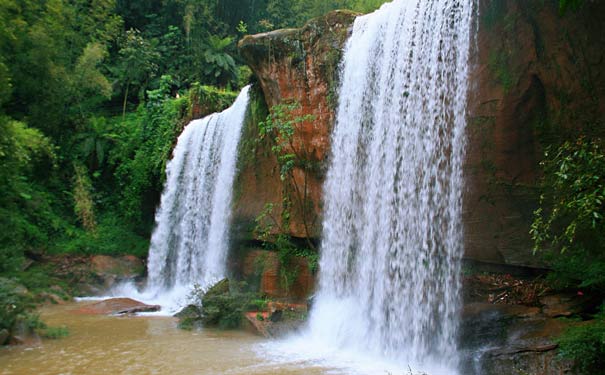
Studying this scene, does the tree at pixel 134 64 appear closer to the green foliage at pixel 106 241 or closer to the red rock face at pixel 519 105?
the green foliage at pixel 106 241

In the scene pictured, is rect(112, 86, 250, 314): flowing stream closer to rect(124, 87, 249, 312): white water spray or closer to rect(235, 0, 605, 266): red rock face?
rect(124, 87, 249, 312): white water spray

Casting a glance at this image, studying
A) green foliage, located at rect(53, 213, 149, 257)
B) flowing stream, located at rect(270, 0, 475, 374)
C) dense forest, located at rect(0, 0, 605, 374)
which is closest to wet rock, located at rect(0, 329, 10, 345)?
dense forest, located at rect(0, 0, 605, 374)

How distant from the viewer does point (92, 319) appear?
36.2ft

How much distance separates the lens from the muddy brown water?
A: 23.3ft

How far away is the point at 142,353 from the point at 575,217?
6.49 m

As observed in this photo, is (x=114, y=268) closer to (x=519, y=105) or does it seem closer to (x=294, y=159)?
(x=294, y=159)

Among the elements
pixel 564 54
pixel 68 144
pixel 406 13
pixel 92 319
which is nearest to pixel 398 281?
pixel 564 54

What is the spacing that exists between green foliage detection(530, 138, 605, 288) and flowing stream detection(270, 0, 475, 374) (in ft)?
4.24

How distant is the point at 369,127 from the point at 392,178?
63.1 inches

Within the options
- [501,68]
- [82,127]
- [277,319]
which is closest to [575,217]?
[501,68]

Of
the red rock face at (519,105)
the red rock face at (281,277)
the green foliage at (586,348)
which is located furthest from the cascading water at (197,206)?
the green foliage at (586,348)

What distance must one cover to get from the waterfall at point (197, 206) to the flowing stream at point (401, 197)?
14.4 ft

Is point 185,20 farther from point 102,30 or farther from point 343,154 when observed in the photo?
point 343,154

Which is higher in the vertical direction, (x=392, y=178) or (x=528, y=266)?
(x=392, y=178)
